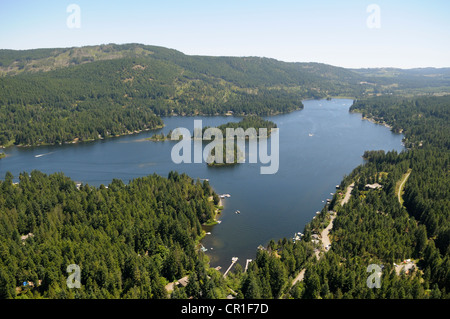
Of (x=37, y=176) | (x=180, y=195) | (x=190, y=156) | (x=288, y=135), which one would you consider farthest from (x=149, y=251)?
(x=288, y=135)
